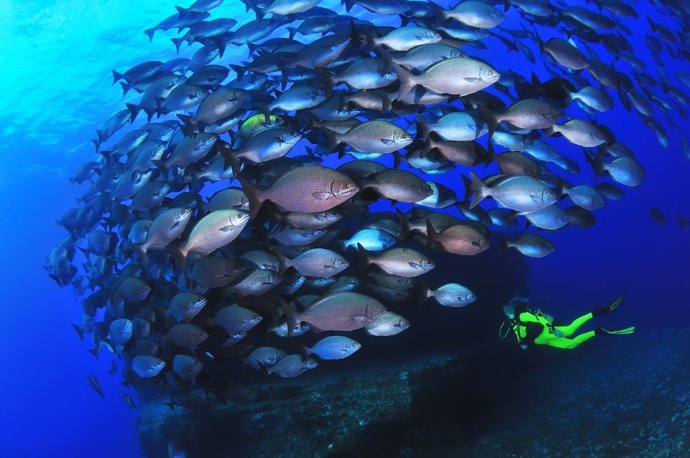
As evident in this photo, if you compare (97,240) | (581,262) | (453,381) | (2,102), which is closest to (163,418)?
(97,240)

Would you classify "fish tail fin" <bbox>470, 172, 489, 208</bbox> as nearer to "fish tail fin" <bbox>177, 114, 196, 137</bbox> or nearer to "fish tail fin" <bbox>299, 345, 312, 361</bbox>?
"fish tail fin" <bbox>299, 345, 312, 361</bbox>

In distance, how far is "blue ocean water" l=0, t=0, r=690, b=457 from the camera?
19.4m

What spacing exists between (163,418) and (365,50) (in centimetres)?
959

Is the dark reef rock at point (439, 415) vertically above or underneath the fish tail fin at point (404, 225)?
underneath

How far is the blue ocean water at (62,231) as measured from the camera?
63.7ft

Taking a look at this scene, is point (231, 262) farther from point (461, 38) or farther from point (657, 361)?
point (657, 361)

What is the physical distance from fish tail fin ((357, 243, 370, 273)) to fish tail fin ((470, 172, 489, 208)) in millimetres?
1343

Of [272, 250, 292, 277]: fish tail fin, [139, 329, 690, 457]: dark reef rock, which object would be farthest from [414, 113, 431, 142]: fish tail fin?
[139, 329, 690, 457]: dark reef rock

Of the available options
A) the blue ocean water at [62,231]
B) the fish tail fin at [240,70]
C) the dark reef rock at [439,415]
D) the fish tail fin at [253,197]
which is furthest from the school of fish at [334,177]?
the blue ocean water at [62,231]

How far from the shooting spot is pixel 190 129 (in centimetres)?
569

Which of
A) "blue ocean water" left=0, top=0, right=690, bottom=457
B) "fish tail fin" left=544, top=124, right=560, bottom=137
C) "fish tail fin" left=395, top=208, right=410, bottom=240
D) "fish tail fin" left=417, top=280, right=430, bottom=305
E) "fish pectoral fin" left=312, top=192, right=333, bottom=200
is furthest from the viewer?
"blue ocean water" left=0, top=0, right=690, bottom=457

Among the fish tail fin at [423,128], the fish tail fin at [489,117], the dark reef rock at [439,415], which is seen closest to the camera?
the fish tail fin at [489,117]

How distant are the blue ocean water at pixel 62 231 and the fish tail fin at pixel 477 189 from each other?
8059 millimetres

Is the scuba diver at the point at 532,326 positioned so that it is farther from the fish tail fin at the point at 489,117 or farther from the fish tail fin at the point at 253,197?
the fish tail fin at the point at 253,197
